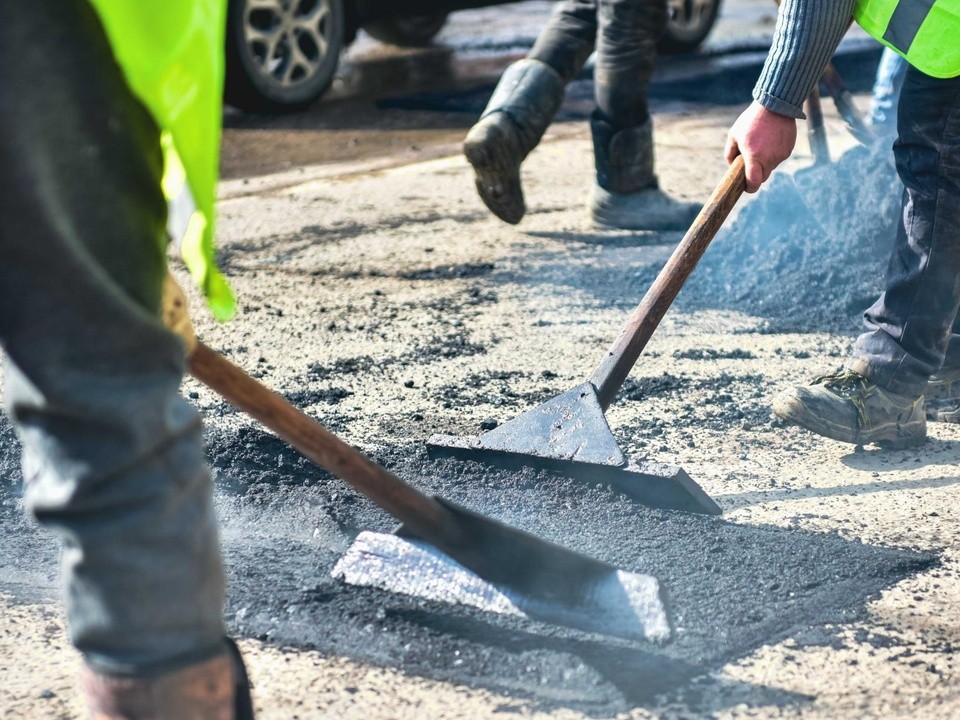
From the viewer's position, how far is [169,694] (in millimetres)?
1464

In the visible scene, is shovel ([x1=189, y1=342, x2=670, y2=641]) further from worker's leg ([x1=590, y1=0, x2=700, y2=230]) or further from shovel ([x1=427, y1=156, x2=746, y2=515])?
worker's leg ([x1=590, y1=0, x2=700, y2=230])

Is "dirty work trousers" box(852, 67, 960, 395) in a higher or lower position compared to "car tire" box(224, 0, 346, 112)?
higher

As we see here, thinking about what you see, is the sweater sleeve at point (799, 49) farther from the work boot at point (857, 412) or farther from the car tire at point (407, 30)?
the car tire at point (407, 30)

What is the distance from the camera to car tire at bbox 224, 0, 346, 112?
669cm

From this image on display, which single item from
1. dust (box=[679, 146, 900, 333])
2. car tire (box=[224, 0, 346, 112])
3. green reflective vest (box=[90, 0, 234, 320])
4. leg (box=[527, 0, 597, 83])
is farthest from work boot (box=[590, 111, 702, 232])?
green reflective vest (box=[90, 0, 234, 320])

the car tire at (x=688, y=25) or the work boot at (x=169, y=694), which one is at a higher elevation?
the work boot at (x=169, y=694)

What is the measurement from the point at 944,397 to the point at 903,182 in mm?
684

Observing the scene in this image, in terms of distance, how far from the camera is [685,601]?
2330 mm

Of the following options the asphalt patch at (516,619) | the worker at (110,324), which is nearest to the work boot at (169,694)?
the worker at (110,324)

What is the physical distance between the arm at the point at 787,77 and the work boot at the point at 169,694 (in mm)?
1790

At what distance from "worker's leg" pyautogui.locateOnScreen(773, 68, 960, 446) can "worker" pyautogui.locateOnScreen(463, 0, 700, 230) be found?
1.78 metres

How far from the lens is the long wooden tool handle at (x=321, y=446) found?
5.97ft

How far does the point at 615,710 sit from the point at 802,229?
2827 millimetres

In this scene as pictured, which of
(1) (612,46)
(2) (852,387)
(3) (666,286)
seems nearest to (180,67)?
(3) (666,286)
